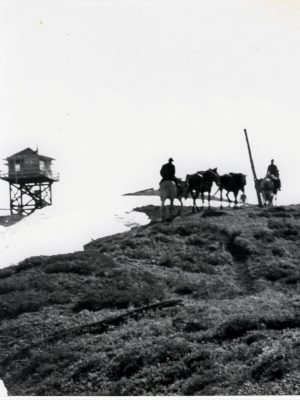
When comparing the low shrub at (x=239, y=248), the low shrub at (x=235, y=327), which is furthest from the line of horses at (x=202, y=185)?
the low shrub at (x=235, y=327)

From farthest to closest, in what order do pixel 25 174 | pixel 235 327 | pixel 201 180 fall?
pixel 25 174, pixel 201 180, pixel 235 327

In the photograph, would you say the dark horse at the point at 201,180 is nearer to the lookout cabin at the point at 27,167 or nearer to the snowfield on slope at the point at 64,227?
the snowfield on slope at the point at 64,227

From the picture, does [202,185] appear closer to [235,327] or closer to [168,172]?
[168,172]

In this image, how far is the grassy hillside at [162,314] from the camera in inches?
523

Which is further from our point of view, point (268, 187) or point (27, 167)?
point (27, 167)

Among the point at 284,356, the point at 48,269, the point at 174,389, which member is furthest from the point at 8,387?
the point at 48,269

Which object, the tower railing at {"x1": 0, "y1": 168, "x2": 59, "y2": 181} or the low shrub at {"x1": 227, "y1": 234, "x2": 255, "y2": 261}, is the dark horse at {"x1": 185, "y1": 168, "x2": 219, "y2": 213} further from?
the tower railing at {"x1": 0, "y1": 168, "x2": 59, "y2": 181}

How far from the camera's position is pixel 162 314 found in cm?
1931

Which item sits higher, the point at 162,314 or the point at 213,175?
the point at 213,175

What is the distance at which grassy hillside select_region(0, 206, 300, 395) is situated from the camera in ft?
43.5

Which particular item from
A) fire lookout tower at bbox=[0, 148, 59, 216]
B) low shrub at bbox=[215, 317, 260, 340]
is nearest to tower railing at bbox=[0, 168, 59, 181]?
fire lookout tower at bbox=[0, 148, 59, 216]

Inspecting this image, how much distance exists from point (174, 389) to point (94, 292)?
32.8 ft

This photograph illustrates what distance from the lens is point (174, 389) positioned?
12.6m

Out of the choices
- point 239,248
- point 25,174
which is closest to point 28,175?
point 25,174
